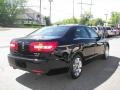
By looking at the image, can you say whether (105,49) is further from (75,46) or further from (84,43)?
(75,46)

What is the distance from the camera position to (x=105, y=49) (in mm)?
9977

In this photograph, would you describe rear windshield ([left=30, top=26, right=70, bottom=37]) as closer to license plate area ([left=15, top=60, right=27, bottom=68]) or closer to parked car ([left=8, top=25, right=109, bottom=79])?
parked car ([left=8, top=25, right=109, bottom=79])

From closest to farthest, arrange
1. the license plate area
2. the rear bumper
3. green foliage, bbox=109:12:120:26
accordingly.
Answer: the rear bumper
the license plate area
green foliage, bbox=109:12:120:26

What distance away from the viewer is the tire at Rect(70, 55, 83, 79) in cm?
676

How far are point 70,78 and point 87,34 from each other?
1812 mm

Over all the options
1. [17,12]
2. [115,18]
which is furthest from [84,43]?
[115,18]

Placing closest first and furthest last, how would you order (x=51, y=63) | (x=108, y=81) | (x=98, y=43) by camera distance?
1. (x=51, y=63)
2. (x=108, y=81)
3. (x=98, y=43)

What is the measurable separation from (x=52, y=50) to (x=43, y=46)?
24 centimetres

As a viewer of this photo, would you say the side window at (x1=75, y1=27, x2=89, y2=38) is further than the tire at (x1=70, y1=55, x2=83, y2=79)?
Yes

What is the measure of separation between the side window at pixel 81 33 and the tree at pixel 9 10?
64.2m

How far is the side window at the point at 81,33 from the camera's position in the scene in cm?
736

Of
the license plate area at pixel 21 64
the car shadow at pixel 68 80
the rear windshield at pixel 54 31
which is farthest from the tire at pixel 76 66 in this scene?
the license plate area at pixel 21 64

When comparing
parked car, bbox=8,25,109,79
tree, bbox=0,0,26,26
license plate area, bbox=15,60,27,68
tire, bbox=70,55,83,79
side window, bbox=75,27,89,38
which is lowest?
tire, bbox=70,55,83,79

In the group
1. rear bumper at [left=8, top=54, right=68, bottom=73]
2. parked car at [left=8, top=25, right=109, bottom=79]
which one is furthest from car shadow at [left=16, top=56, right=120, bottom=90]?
rear bumper at [left=8, top=54, right=68, bottom=73]
